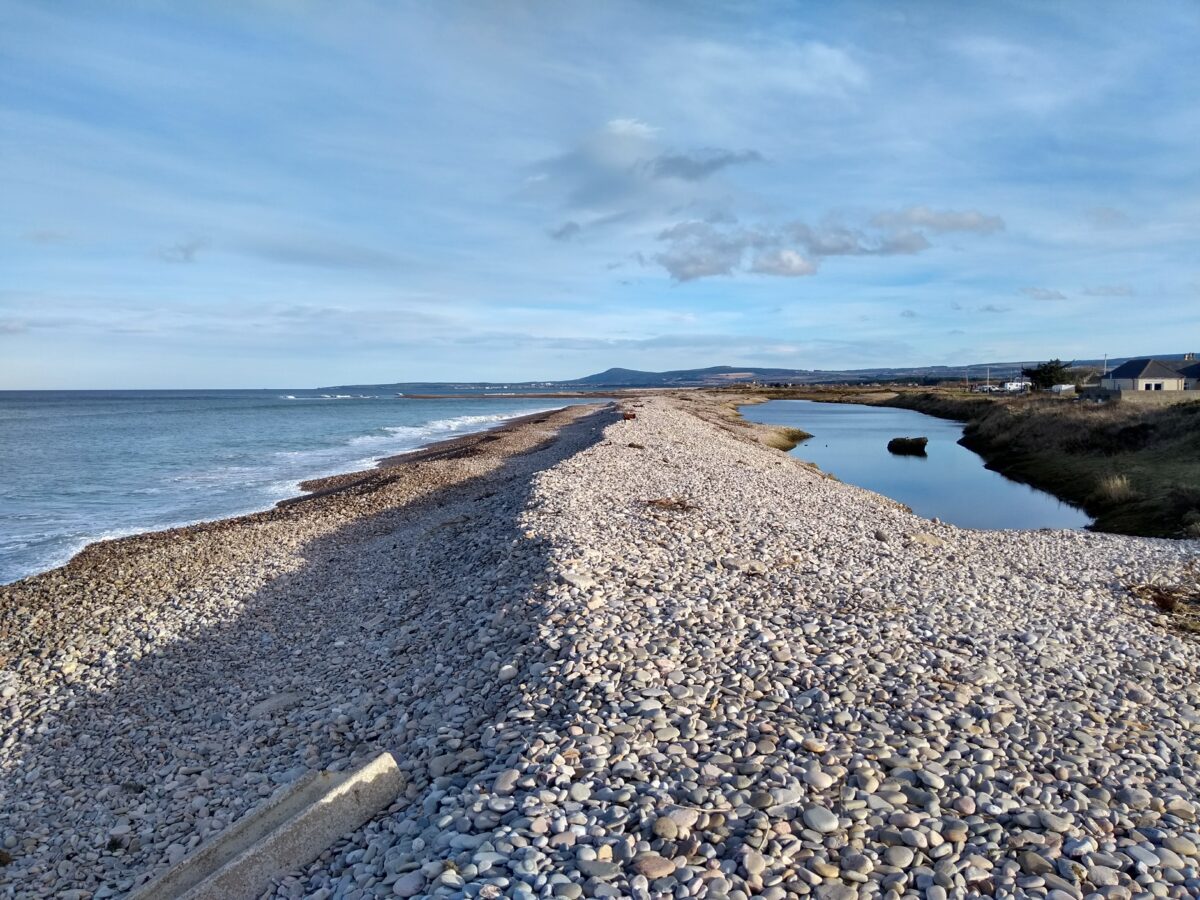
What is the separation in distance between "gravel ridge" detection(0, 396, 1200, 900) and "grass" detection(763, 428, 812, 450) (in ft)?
101

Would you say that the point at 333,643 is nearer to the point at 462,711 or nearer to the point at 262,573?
the point at 462,711

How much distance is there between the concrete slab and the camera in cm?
523

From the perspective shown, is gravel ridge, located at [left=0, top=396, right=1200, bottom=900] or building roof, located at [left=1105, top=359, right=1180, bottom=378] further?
building roof, located at [left=1105, top=359, right=1180, bottom=378]

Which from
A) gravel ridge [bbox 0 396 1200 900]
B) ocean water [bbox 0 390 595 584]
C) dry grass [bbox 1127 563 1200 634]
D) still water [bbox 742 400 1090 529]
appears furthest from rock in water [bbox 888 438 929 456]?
gravel ridge [bbox 0 396 1200 900]

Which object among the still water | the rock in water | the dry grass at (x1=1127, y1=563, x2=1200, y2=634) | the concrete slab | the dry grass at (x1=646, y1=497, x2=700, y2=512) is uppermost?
the dry grass at (x1=646, y1=497, x2=700, y2=512)

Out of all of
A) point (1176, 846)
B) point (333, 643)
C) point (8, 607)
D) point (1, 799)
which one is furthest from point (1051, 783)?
point (8, 607)

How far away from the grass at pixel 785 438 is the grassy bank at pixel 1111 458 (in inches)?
401

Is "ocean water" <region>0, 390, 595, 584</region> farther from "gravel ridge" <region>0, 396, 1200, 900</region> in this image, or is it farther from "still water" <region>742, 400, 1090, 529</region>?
"still water" <region>742, 400, 1090, 529</region>

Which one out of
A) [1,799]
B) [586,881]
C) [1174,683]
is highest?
[586,881]

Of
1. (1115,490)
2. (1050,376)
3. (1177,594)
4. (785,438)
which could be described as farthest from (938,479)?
(1050,376)

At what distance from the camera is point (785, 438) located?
48.6 metres

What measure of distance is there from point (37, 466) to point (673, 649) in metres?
40.9

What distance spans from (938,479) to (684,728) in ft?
97.2

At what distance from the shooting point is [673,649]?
7.66 meters
